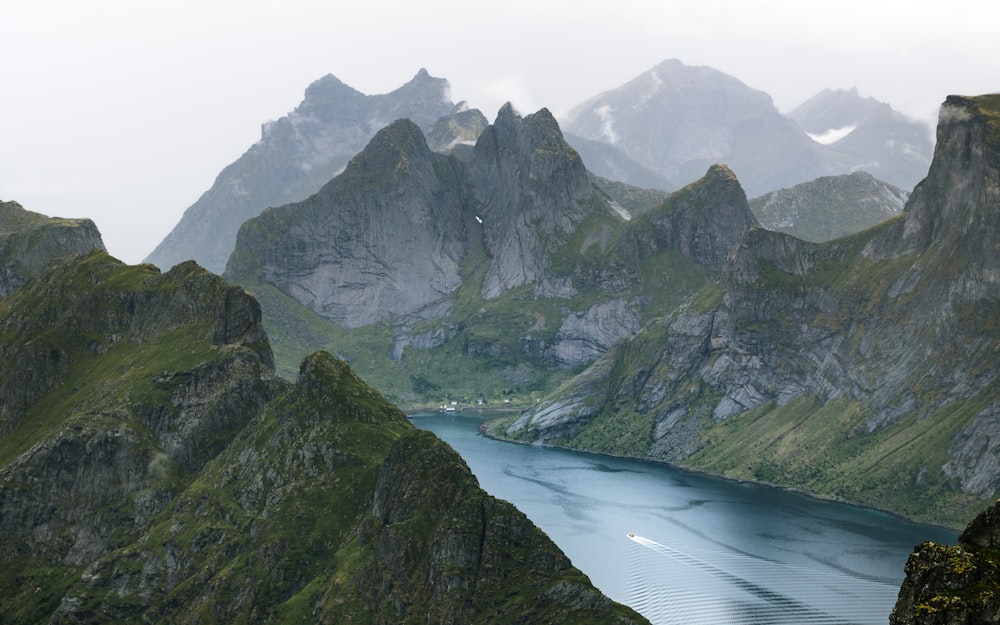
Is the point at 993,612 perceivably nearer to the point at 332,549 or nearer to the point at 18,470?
the point at 332,549

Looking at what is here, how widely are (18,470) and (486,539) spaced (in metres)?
96.8

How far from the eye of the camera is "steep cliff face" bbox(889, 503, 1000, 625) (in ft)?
195

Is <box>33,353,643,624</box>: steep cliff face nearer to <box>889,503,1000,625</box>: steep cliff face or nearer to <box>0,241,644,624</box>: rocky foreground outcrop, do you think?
<box>0,241,644,624</box>: rocky foreground outcrop

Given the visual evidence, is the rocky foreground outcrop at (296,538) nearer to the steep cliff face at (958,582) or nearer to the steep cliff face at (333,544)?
the steep cliff face at (333,544)

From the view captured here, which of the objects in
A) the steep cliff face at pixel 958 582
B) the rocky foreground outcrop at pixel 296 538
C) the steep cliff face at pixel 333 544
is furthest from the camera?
the rocky foreground outcrop at pixel 296 538

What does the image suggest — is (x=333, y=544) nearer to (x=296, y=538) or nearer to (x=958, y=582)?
(x=296, y=538)

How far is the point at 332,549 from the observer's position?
17175 cm

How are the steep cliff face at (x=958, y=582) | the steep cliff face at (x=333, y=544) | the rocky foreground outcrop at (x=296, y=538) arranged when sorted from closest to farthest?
the steep cliff face at (x=958, y=582), the steep cliff face at (x=333, y=544), the rocky foreground outcrop at (x=296, y=538)

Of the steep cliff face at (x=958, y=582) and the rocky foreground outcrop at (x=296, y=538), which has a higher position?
the steep cliff face at (x=958, y=582)

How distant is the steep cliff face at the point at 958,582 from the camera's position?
59438mm

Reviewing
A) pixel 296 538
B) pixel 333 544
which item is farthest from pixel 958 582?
pixel 296 538

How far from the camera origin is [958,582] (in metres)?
61.5

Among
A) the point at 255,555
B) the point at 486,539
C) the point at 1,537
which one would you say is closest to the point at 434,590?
the point at 486,539

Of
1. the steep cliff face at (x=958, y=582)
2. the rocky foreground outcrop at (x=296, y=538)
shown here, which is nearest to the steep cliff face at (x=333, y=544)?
the rocky foreground outcrop at (x=296, y=538)
